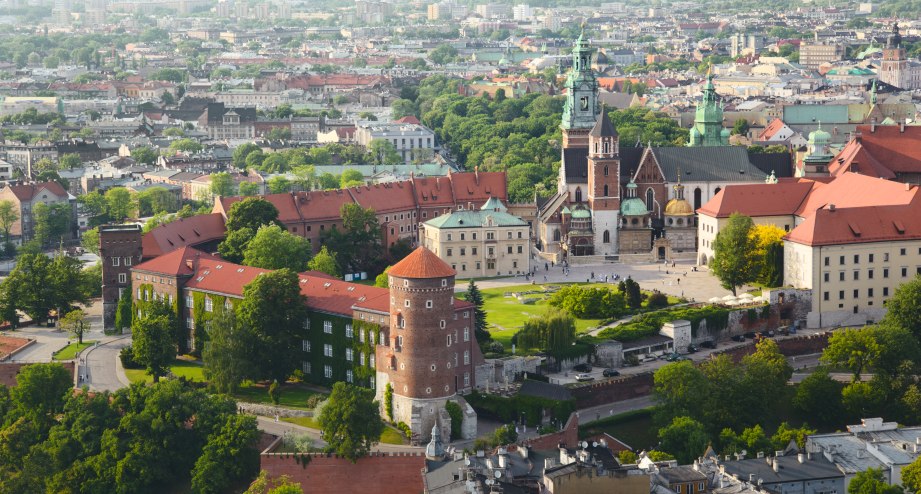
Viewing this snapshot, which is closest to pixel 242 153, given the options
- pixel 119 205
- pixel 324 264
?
pixel 119 205

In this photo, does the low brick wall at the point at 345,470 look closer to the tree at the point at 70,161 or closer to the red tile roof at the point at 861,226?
the red tile roof at the point at 861,226

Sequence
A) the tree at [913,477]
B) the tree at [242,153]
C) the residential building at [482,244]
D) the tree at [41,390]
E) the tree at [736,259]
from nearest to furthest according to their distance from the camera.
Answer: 1. the tree at [913,477]
2. the tree at [41,390]
3. the tree at [736,259]
4. the residential building at [482,244]
5. the tree at [242,153]

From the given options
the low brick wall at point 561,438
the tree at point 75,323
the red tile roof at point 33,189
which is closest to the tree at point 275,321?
the tree at point 75,323

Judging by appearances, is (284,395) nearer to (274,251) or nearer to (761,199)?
(274,251)

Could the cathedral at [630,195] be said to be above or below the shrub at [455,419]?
above

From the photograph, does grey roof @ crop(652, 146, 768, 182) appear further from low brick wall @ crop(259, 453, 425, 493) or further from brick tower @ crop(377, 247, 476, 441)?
low brick wall @ crop(259, 453, 425, 493)

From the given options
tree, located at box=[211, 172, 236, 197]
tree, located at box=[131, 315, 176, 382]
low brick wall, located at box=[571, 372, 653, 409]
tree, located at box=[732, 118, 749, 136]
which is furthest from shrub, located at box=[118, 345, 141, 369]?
tree, located at box=[732, 118, 749, 136]
